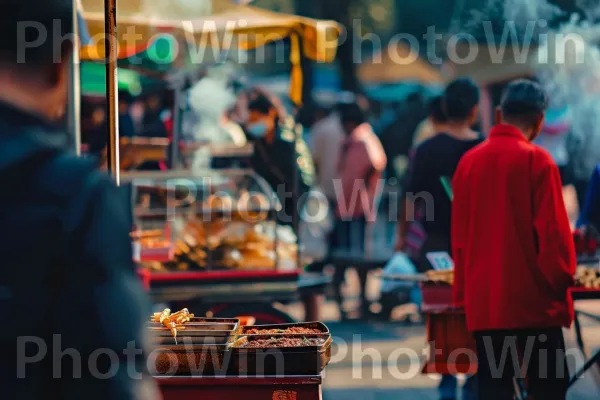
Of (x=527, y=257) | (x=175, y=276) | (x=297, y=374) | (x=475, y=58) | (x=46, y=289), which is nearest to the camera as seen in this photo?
(x=46, y=289)

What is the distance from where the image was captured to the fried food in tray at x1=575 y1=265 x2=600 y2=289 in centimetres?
651

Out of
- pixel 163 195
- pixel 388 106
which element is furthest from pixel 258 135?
pixel 388 106

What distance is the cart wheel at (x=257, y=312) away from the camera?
8070 mm

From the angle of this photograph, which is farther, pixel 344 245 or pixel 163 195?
pixel 344 245

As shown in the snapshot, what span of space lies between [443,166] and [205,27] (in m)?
2.65

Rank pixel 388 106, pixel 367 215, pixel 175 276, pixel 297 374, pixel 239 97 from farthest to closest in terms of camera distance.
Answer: pixel 388 106, pixel 239 97, pixel 367 215, pixel 175 276, pixel 297 374

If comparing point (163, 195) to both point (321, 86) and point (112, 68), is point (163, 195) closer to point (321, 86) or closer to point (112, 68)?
point (112, 68)

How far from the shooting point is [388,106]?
26516 millimetres

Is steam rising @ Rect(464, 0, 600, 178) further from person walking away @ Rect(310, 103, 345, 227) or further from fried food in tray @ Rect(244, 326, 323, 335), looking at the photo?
fried food in tray @ Rect(244, 326, 323, 335)

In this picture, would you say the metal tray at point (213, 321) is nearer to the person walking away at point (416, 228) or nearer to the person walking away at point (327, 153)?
the person walking away at point (416, 228)

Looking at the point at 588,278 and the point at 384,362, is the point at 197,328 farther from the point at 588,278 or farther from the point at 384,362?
the point at 384,362

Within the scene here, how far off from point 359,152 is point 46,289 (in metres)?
10.3

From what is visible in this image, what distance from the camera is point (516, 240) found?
5359mm

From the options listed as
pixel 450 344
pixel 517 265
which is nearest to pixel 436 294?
pixel 450 344
